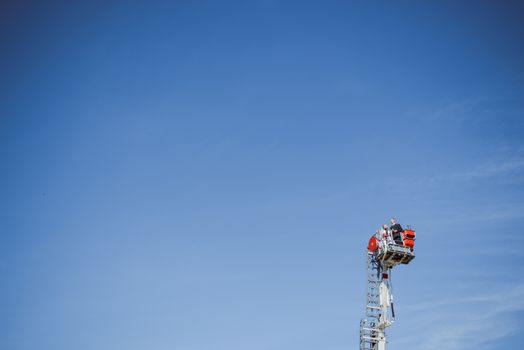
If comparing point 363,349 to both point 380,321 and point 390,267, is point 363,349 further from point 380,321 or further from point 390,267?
point 390,267

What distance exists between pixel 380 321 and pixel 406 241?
6.17 metres

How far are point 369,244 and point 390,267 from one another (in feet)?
7.68

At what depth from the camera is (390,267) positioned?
1852 inches

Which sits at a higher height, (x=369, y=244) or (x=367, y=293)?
(x=369, y=244)

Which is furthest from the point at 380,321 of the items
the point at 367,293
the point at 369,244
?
the point at 369,244

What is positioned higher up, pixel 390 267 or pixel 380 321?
pixel 390 267

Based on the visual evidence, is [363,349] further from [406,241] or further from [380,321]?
[406,241]

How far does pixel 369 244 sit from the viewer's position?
4788 centimetres

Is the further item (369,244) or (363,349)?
(369,244)

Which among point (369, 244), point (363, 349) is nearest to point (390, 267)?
point (369, 244)

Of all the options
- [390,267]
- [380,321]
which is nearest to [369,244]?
[390,267]

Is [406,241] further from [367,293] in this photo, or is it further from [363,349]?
[363,349]

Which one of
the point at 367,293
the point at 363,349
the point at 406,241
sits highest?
the point at 406,241

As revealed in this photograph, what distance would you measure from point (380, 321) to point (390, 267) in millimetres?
4228
